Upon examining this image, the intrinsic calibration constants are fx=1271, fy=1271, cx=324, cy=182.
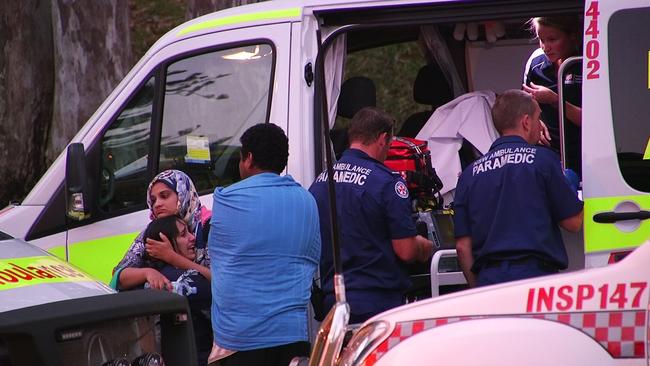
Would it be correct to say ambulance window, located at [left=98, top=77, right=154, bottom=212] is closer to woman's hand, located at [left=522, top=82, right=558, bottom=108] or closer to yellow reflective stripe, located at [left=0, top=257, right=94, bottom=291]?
yellow reflective stripe, located at [left=0, top=257, right=94, bottom=291]

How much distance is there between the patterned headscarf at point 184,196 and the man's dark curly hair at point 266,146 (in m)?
0.70

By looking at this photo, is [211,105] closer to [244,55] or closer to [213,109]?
[213,109]

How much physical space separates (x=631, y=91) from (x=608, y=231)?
60 cm

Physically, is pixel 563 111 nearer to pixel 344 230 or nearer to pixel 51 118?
pixel 344 230

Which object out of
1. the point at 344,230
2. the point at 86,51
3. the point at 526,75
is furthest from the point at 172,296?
the point at 86,51

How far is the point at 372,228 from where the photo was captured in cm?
575

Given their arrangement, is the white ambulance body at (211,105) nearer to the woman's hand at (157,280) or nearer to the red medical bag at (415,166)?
the red medical bag at (415,166)

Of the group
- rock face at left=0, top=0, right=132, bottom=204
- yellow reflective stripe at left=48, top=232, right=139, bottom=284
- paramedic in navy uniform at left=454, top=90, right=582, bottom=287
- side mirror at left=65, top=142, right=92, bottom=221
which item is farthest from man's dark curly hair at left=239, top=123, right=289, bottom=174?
rock face at left=0, top=0, right=132, bottom=204

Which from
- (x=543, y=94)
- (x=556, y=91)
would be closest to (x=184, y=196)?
(x=543, y=94)

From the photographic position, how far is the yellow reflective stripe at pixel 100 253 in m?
6.42

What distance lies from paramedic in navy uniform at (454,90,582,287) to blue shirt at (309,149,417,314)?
300 millimetres

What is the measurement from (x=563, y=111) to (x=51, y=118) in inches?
300

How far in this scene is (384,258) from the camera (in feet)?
18.9

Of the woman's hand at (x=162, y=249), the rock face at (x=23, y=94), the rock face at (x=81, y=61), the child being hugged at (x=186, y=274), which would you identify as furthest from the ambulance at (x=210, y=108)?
the rock face at (x=23, y=94)
